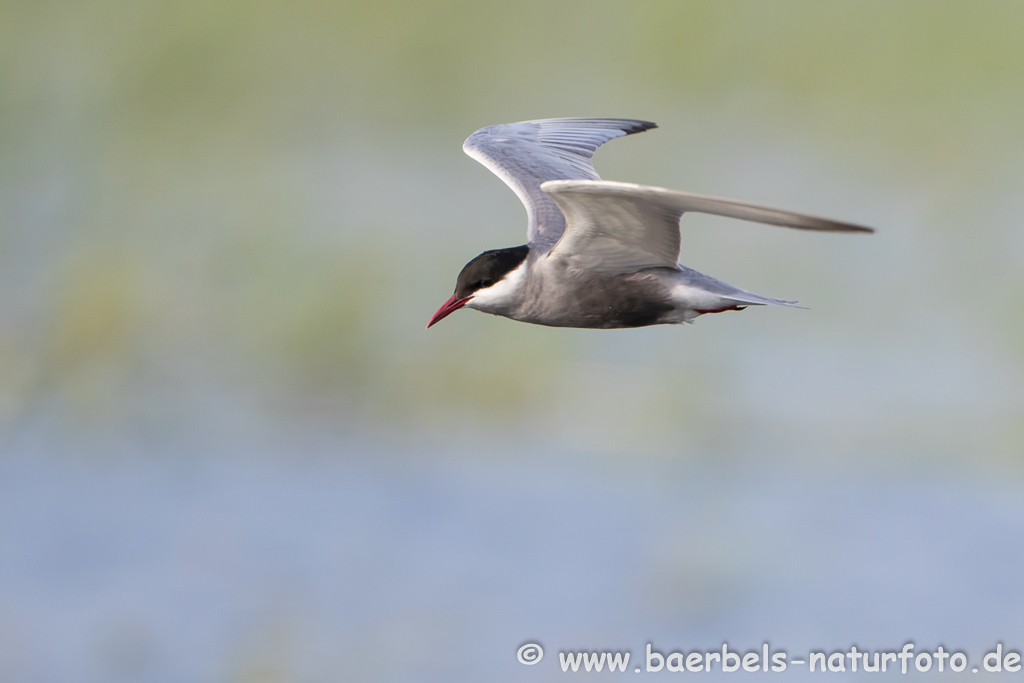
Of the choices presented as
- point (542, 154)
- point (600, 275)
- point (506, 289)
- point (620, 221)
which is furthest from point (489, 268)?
point (542, 154)

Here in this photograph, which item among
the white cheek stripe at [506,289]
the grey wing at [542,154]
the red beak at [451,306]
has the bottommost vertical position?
the red beak at [451,306]

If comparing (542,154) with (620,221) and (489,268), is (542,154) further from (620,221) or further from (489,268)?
(620,221)

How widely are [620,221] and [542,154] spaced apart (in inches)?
46.7

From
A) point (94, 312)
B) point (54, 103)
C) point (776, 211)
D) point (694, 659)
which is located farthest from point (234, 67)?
point (776, 211)

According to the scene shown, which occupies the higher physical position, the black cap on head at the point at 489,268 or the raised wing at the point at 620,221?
the raised wing at the point at 620,221

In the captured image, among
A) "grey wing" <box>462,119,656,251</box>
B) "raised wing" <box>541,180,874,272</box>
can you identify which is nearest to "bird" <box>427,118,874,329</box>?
"raised wing" <box>541,180,874,272</box>

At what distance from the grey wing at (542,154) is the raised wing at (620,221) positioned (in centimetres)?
29

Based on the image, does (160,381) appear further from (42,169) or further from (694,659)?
(694,659)

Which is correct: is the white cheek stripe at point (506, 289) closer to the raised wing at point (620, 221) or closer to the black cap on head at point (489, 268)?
the black cap on head at point (489, 268)

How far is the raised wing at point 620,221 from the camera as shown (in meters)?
3.25

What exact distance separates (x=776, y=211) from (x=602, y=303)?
789 mm

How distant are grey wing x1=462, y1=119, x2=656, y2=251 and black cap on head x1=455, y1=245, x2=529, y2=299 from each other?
0.13m

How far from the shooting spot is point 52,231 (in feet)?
29.9

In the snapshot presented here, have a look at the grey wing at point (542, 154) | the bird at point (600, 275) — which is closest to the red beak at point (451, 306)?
the bird at point (600, 275)
